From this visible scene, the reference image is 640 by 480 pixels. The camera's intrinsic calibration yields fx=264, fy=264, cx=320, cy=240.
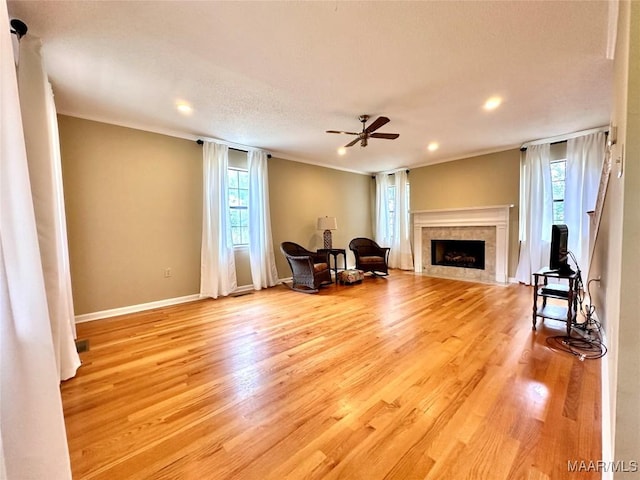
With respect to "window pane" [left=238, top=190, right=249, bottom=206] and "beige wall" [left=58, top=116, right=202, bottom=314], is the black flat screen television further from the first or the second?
"beige wall" [left=58, top=116, right=202, bottom=314]

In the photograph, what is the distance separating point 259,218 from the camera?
4.84 meters

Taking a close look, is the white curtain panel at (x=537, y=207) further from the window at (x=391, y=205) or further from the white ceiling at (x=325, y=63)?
the window at (x=391, y=205)

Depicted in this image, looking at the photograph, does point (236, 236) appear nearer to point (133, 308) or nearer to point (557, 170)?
point (133, 308)

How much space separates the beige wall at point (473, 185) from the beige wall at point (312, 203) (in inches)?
54.7

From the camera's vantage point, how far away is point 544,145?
4.52 meters

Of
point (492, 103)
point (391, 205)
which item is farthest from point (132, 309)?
point (391, 205)

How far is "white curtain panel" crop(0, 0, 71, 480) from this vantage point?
2.99 feet

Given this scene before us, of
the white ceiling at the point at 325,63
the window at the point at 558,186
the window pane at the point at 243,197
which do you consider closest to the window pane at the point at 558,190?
the window at the point at 558,186

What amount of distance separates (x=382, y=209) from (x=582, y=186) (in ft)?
12.4

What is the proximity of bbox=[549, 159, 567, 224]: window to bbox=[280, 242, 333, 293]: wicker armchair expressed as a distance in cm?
410

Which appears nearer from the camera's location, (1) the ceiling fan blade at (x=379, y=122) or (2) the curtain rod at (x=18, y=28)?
(2) the curtain rod at (x=18, y=28)

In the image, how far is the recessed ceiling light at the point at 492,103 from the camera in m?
3.02

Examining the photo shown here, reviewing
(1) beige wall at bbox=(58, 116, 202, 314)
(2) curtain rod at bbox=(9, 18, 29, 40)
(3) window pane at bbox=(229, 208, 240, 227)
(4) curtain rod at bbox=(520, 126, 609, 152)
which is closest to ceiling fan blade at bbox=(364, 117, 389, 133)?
(3) window pane at bbox=(229, 208, 240, 227)

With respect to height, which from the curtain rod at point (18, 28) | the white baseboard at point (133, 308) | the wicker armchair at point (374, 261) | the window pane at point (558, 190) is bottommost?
the white baseboard at point (133, 308)
